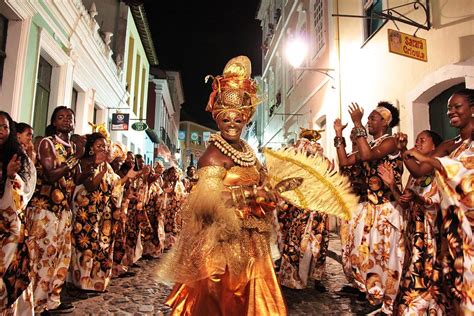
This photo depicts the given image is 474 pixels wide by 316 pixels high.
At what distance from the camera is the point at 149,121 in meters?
30.8

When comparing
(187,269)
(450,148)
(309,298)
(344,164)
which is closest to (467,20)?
(344,164)

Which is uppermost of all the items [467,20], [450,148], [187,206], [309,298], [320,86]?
[320,86]

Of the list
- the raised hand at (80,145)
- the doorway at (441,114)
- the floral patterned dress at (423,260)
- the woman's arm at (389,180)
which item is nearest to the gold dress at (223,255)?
the floral patterned dress at (423,260)

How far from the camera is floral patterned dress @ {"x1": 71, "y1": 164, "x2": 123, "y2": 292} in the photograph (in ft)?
16.7

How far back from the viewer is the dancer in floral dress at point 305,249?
5660mm

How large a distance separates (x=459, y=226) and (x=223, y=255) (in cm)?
159

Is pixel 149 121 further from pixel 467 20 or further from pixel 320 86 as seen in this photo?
pixel 467 20

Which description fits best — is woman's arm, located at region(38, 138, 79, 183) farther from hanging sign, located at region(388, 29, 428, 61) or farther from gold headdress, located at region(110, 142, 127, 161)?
hanging sign, located at region(388, 29, 428, 61)

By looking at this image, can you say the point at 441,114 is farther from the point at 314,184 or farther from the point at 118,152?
the point at 118,152

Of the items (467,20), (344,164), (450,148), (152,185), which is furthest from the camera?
(152,185)

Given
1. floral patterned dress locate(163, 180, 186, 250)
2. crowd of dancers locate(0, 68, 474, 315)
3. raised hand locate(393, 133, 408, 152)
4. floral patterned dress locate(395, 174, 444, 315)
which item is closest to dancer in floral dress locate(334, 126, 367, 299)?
crowd of dancers locate(0, 68, 474, 315)

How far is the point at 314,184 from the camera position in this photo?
2779mm

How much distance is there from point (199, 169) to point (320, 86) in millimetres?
10390

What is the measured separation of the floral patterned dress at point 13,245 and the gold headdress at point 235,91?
1690mm
